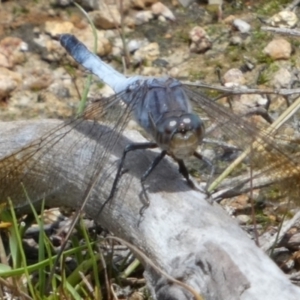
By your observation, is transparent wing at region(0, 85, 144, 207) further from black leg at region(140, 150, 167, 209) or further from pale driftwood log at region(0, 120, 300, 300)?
black leg at region(140, 150, 167, 209)

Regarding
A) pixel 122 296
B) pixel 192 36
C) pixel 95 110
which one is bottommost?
pixel 122 296

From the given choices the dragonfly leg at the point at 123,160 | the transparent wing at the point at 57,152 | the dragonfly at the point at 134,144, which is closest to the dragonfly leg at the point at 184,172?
the dragonfly at the point at 134,144

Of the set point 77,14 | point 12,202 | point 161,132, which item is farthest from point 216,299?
point 77,14

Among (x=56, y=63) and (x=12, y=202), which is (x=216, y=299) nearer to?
(x=12, y=202)

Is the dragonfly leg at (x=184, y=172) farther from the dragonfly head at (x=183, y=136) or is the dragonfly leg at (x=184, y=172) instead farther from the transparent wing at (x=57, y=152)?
the transparent wing at (x=57, y=152)

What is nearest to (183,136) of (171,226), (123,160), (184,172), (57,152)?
(184,172)

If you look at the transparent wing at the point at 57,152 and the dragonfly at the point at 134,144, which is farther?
the transparent wing at the point at 57,152

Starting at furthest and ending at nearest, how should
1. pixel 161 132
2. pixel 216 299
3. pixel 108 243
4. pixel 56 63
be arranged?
1. pixel 56 63
2. pixel 108 243
3. pixel 161 132
4. pixel 216 299

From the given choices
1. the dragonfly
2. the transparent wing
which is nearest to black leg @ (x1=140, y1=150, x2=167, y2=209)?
the dragonfly
